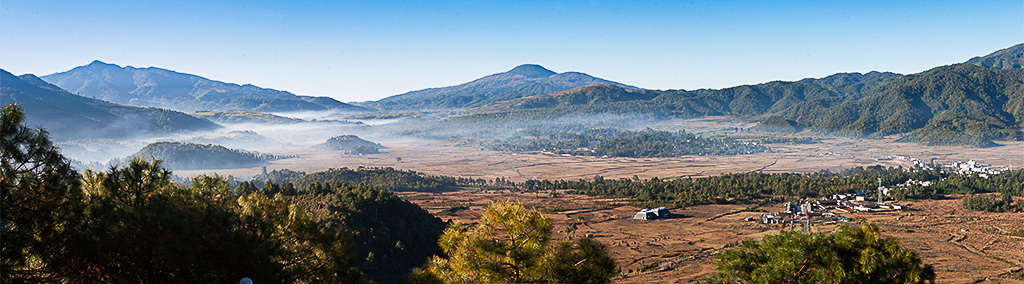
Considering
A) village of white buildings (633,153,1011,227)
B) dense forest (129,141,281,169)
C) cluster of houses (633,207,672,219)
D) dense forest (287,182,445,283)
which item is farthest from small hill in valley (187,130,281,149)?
village of white buildings (633,153,1011,227)

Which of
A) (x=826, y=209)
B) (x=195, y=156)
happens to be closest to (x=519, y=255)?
(x=826, y=209)

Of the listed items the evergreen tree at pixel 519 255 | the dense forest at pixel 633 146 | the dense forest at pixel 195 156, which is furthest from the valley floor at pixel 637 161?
the evergreen tree at pixel 519 255

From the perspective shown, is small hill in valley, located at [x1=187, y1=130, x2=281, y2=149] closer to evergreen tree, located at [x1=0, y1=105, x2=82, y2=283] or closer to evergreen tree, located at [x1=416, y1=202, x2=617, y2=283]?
evergreen tree, located at [x1=416, y1=202, x2=617, y2=283]

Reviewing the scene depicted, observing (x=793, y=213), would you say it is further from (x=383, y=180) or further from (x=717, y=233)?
(x=383, y=180)

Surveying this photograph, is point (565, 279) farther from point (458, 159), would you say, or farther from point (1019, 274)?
point (458, 159)

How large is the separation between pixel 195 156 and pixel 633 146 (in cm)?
10258

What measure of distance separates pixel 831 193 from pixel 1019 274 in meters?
33.2

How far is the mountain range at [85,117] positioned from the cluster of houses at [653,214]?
474ft

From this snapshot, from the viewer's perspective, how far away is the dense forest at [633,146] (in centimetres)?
14038

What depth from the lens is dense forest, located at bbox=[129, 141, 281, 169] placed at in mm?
108556

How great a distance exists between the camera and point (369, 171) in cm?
8112

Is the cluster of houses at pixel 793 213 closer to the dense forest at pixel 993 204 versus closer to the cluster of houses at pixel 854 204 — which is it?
the cluster of houses at pixel 854 204

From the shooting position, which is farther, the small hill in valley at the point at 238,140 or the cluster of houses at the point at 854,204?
the small hill in valley at the point at 238,140

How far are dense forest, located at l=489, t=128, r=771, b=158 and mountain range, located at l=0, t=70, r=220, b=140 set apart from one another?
337 feet
